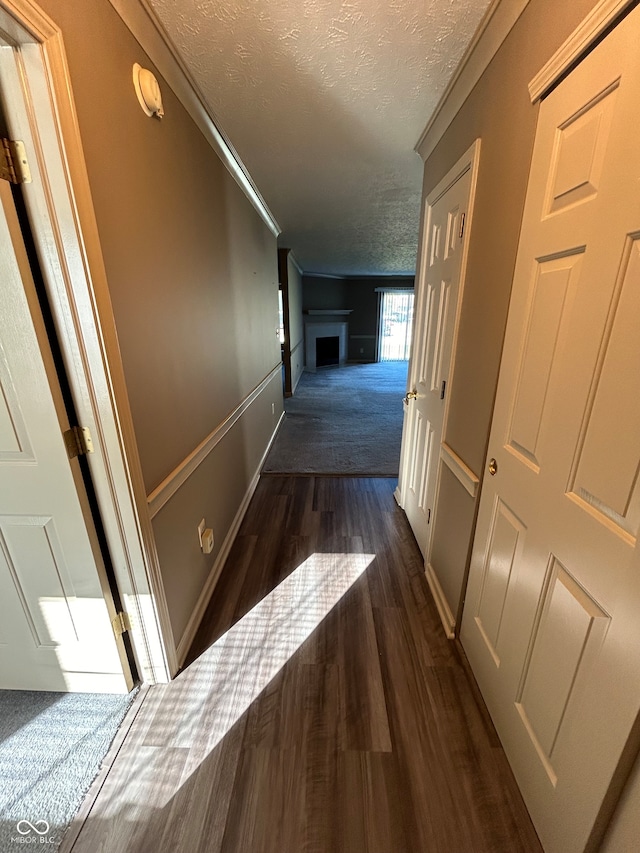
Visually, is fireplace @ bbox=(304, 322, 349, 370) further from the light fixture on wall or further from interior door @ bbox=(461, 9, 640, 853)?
interior door @ bbox=(461, 9, 640, 853)

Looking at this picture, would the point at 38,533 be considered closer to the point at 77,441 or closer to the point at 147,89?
the point at 77,441

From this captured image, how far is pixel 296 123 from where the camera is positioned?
1.79m

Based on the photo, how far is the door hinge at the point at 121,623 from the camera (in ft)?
4.17

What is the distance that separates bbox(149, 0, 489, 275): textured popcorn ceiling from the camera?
1.13 m

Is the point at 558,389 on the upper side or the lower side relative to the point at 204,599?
upper

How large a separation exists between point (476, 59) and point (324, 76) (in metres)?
0.60

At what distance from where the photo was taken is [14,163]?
85 centimetres

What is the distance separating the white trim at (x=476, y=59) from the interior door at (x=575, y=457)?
455mm

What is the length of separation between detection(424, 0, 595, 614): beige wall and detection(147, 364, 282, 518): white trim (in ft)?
4.06

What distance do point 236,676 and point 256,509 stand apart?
1310 millimetres

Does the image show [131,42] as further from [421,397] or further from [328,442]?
[328,442]

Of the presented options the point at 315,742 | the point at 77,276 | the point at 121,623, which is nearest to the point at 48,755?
the point at 121,623

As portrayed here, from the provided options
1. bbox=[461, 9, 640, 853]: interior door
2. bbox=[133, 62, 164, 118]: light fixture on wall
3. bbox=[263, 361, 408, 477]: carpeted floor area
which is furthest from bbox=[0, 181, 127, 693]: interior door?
bbox=[263, 361, 408, 477]: carpeted floor area

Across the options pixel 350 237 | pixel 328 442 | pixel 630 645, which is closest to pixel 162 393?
pixel 630 645
